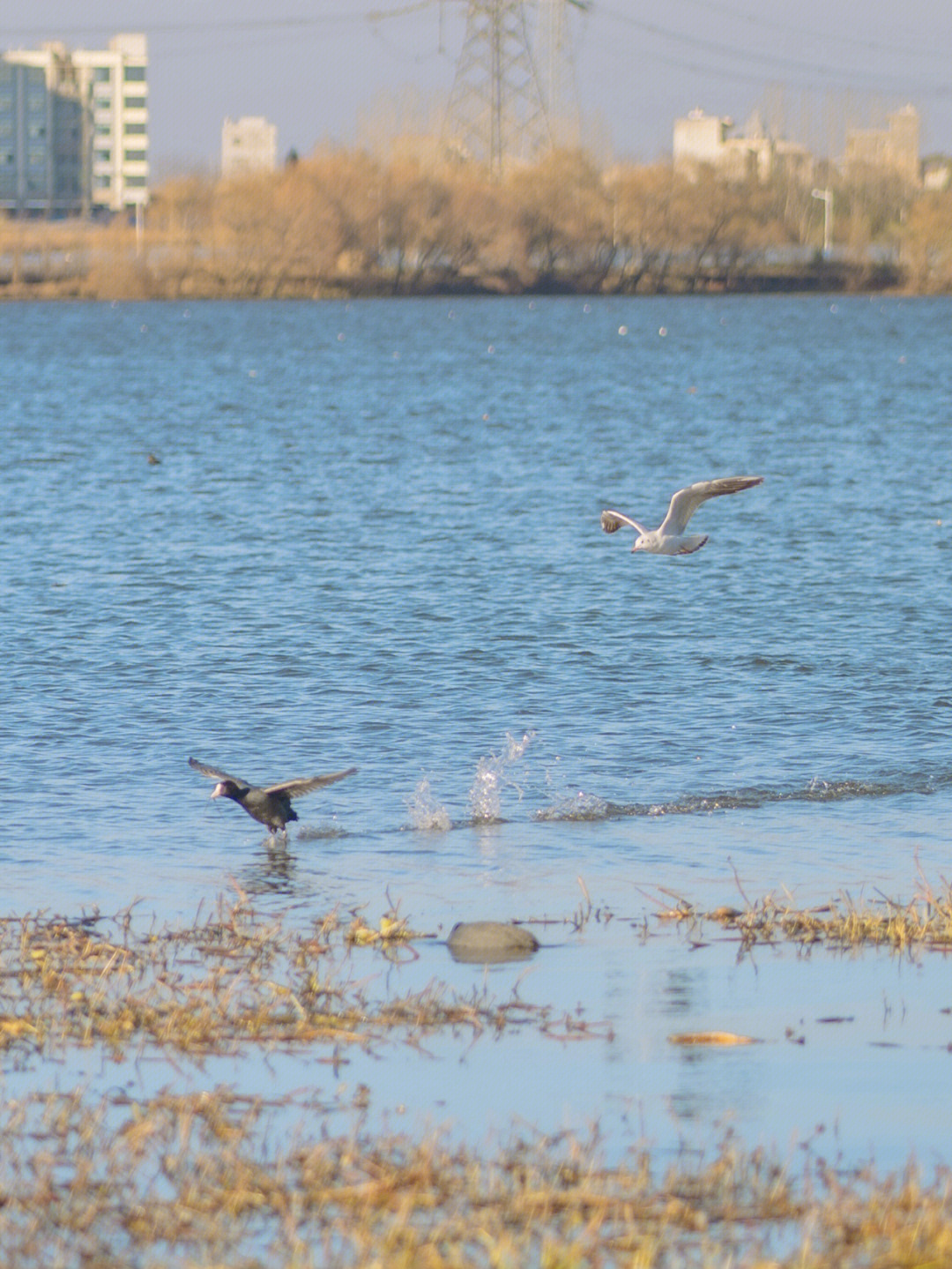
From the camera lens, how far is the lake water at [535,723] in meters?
7.47

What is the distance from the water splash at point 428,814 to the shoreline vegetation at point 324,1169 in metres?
4.02

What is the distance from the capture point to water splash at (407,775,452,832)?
12289 mm

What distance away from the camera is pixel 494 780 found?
43.2ft

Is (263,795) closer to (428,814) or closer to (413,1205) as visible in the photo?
(428,814)

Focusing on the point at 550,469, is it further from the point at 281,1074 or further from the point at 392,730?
the point at 281,1074

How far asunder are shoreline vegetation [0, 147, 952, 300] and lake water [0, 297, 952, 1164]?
3167 inches

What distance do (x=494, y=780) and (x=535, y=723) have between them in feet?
8.92

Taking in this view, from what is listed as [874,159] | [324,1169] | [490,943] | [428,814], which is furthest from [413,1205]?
[874,159]

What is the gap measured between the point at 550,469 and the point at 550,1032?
3236cm

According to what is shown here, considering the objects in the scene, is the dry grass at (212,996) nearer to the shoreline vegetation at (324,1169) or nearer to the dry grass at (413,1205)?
the shoreline vegetation at (324,1169)

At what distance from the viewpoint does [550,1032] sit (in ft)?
25.0

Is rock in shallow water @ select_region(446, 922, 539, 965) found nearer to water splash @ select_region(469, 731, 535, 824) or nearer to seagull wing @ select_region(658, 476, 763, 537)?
water splash @ select_region(469, 731, 535, 824)

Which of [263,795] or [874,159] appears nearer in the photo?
[263,795]

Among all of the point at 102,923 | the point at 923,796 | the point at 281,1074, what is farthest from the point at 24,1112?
the point at 923,796
